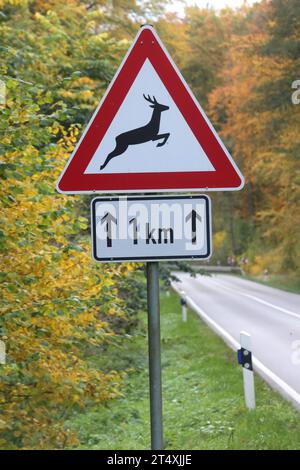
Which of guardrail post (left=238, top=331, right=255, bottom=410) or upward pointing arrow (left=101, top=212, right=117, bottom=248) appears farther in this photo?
guardrail post (left=238, top=331, right=255, bottom=410)

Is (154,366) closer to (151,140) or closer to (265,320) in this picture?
(151,140)

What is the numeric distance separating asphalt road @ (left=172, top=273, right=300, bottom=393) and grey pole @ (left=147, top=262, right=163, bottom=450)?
757 centimetres

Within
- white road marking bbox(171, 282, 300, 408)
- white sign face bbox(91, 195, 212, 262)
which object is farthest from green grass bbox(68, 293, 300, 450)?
white sign face bbox(91, 195, 212, 262)

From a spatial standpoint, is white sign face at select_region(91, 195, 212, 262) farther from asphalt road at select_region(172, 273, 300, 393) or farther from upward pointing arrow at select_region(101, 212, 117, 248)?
asphalt road at select_region(172, 273, 300, 393)

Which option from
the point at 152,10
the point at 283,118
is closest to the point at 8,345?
the point at 152,10

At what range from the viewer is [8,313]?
19.0 ft

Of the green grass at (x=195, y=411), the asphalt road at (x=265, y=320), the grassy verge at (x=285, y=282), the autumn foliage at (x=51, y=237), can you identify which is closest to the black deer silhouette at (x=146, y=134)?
the autumn foliage at (x=51, y=237)

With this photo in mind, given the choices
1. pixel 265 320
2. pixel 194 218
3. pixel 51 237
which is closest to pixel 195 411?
pixel 51 237

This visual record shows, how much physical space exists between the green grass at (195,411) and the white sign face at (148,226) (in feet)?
14.2

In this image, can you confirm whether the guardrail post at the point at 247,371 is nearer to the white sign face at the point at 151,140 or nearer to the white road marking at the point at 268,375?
the white road marking at the point at 268,375

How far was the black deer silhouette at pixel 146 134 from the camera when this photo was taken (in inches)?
138

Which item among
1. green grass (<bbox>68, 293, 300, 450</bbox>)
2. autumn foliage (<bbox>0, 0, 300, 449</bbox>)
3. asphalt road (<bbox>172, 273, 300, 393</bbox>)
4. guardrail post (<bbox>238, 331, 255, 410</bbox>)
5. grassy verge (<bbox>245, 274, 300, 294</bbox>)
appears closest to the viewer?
autumn foliage (<bbox>0, 0, 300, 449</bbox>)

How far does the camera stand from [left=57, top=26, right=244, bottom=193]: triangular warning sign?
353 cm

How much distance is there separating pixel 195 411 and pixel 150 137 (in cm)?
739
